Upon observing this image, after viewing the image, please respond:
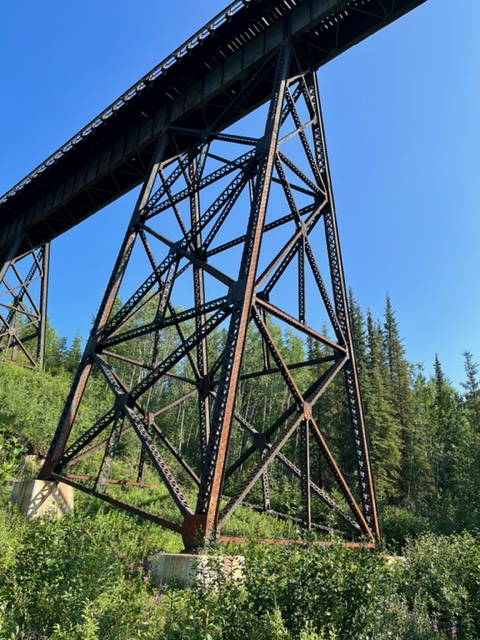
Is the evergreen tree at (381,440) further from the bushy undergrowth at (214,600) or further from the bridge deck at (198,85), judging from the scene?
the bushy undergrowth at (214,600)

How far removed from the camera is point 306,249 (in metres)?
8.65

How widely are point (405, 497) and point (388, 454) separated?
13.3ft

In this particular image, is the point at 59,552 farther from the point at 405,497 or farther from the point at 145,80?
the point at 405,497

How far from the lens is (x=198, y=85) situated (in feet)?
36.6

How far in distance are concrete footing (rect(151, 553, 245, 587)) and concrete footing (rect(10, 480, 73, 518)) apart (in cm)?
324

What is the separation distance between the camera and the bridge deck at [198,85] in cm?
945

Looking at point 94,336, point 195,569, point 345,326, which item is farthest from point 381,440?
point 195,569

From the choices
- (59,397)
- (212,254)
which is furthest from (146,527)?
(59,397)

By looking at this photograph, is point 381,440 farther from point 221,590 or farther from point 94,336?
point 221,590

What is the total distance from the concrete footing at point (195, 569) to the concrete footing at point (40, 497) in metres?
3.24

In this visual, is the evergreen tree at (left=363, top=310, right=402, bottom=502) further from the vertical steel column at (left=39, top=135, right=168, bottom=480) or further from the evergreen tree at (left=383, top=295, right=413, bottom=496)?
the vertical steel column at (left=39, top=135, right=168, bottom=480)

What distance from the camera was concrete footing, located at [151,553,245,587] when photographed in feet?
13.5

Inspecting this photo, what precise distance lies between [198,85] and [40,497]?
386 inches

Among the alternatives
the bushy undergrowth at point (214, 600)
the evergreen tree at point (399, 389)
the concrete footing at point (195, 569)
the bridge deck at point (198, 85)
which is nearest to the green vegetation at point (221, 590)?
the bushy undergrowth at point (214, 600)
